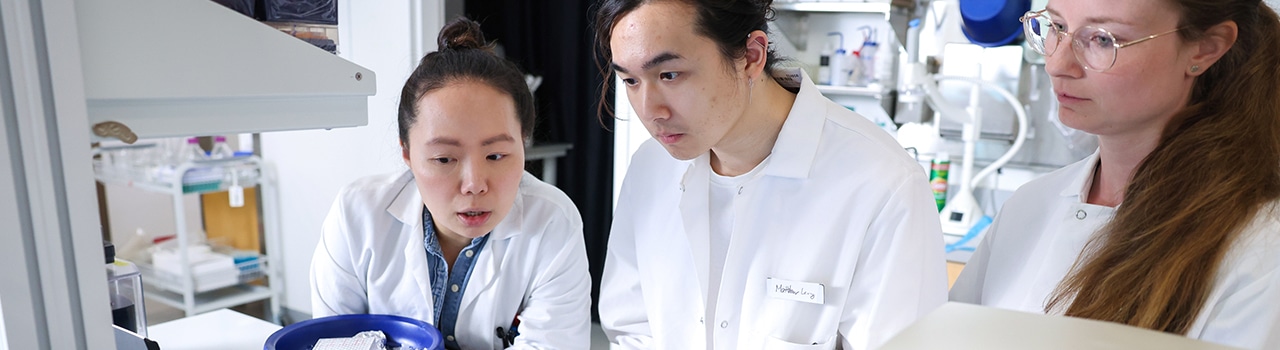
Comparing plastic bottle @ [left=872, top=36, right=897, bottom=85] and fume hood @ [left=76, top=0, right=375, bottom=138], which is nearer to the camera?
fume hood @ [left=76, top=0, right=375, bottom=138]

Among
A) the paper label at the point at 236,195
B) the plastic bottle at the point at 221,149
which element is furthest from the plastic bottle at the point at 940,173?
the plastic bottle at the point at 221,149

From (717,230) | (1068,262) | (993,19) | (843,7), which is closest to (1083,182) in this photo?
(1068,262)

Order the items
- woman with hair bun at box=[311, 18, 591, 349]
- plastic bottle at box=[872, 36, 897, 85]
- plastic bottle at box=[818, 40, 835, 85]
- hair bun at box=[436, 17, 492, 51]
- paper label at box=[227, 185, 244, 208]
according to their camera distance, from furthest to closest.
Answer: paper label at box=[227, 185, 244, 208] < plastic bottle at box=[818, 40, 835, 85] < plastic bottle at box=[872, 36, 897, 85] < hair bun at box=[436, 17, 492, 51] < woman with hair bun at box=[311, 18, 591, 349]

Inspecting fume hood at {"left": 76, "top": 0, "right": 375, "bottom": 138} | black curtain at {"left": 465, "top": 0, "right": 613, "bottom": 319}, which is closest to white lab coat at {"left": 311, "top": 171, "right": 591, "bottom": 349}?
fume hood at {"left": 76, "top": 0, "right": 375, "bottom": 138}

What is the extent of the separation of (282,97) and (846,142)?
79 cm

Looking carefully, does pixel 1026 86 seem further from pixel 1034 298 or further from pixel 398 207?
pixel 398 207

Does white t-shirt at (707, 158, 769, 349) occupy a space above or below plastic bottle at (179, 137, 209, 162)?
above

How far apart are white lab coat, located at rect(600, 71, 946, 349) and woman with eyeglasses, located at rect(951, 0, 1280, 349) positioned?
0.21m

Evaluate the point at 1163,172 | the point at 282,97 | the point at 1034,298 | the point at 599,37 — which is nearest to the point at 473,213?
the point at 599,37

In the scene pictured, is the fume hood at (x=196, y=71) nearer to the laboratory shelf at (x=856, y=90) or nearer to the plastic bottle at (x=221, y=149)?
the laboratory shelf at (x=856, y=90)

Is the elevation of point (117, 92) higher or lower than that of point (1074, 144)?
higher

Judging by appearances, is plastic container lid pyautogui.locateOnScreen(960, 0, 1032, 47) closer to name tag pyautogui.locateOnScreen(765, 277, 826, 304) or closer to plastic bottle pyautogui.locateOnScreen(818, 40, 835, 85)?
plastic bottle pyautogui.locateOnScreen(818, 40, 835, 85)

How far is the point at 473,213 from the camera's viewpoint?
57.1 inches

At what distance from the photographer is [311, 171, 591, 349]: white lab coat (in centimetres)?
153
